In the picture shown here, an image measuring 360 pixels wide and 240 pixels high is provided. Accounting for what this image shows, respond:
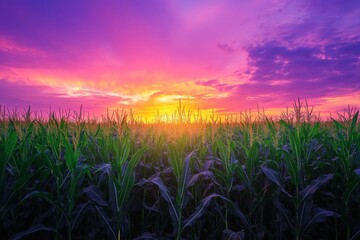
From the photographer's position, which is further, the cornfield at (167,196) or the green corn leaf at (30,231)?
the cornfield at (167,196)

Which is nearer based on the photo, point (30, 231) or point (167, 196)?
point (30, 231)

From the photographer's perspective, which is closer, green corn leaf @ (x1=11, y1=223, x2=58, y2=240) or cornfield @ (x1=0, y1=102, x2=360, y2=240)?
green corn leaf @ (x1=11, y1=223, x2=58, y2=240)

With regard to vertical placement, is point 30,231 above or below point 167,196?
below

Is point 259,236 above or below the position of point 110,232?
below

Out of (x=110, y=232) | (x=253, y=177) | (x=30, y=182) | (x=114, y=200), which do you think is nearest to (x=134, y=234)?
(x=110, y=232)

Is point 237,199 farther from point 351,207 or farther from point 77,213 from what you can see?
point 77,213

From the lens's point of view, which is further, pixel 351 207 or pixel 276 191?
pixel 351 207

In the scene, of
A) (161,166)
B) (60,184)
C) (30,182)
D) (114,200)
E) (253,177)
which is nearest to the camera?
(114,200)

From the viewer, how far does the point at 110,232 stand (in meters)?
3.10

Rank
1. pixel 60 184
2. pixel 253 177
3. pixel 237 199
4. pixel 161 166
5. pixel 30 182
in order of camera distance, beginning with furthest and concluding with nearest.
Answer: pixel 161 166 → pixel 237 199 → pixel 253 177 → pixel 30 182 → pixel 60 184

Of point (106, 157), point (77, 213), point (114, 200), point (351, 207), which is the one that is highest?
point (106, 157)

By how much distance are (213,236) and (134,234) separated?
134 centimetres

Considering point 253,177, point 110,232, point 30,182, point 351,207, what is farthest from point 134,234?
point 351,207

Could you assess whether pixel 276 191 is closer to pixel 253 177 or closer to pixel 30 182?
pixel 253 177
